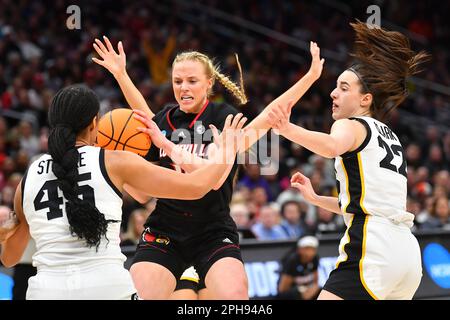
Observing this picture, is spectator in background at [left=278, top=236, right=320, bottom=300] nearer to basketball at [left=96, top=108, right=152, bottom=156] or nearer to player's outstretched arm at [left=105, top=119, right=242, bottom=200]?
basketball at [left=96, top=108, right=152, bottom=156]

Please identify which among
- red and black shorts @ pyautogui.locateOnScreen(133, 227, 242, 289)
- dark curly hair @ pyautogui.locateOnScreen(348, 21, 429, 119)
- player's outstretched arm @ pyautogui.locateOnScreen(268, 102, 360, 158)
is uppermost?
dark curly hair @ pyautogui.locateOnScreen(348, 21, 429, 119)

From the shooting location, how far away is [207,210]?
16.6 ft

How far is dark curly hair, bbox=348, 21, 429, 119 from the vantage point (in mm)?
4770

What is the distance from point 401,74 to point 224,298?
6.00 feet

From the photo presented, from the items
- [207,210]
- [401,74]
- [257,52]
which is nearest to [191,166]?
[207,210]

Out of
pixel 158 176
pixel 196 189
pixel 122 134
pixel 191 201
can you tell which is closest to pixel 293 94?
pixel 191 201

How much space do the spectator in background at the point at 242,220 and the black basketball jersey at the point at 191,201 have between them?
4.56m

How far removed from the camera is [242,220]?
10023 millimetres

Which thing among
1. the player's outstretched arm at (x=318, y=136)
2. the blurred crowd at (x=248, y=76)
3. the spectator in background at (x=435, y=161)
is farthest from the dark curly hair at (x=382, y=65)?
the spectator in background at (x=435, y=161)

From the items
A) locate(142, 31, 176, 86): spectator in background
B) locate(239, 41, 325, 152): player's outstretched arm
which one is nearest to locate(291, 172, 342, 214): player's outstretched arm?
locate(239, 41, 325, 152): player's outstretched arm

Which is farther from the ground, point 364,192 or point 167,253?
point 364,192

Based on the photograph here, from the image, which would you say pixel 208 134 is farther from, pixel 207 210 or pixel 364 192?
pixel 364 192

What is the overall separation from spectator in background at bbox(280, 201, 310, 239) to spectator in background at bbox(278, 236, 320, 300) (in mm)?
1017

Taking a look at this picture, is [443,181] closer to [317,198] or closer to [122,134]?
[317,198]
